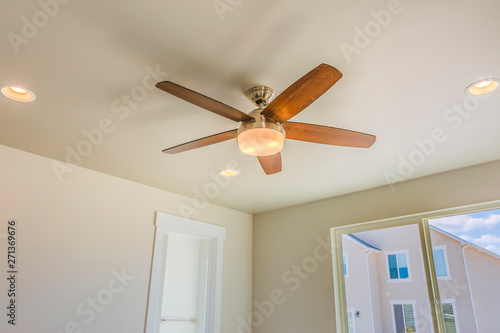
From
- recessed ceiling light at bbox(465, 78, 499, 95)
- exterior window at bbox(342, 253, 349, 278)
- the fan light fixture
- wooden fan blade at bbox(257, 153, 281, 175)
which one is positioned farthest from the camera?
exterior window at bbox(342, 253, 349, 278)

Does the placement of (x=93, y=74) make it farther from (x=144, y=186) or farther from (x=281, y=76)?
(x=144, y=186)

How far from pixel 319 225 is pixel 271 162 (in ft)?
5.73

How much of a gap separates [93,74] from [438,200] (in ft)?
8.54

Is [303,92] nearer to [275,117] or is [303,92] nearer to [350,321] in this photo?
[275,117]

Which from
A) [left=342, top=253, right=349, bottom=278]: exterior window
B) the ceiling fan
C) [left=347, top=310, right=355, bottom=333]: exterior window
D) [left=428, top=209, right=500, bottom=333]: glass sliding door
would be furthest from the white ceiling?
[left=347, top=310, right=355, bottom=333]: exterior window

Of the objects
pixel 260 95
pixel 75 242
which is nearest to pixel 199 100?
pixel 260 95

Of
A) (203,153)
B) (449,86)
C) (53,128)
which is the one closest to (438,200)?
(449,86)

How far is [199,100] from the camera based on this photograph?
1548mm

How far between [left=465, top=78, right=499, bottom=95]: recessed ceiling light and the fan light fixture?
993 millimetres

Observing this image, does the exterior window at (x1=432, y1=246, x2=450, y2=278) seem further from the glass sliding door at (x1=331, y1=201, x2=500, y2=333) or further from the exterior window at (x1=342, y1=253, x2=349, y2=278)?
the exterior window at (x1=342, y1=253, x2=349, y2=278)

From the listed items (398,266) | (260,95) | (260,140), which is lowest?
(398,266)

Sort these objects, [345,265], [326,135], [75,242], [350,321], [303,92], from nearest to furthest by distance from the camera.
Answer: [303,92]
[326,135]
[75,242]
[350,321]
[345,265]

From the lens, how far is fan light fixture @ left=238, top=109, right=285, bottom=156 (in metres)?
1.67

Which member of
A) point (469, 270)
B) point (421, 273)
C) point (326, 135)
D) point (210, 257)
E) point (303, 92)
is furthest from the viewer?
point (210, 257)
